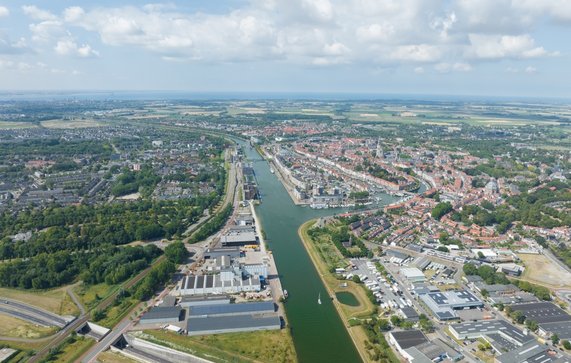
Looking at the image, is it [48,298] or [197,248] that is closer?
[48,298]

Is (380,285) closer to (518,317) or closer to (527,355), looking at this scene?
(518,317)

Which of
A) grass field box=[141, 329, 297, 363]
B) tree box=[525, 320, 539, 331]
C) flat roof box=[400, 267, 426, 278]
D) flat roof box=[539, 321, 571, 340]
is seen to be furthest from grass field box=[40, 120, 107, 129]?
flat roof box=[539, 321, 571, 340]

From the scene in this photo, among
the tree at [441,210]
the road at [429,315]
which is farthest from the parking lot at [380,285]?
the tree at [441,210]

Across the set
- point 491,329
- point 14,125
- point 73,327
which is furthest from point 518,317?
point 14,125

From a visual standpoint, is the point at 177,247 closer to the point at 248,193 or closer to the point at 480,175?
the point at 248,193

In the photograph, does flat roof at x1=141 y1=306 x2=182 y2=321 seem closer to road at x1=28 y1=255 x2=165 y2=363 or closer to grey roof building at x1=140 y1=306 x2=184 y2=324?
grey roof building at x1=140 y1=306 x2=184 y2=324

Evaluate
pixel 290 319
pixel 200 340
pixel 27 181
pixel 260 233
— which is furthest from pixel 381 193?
pixel 27 181

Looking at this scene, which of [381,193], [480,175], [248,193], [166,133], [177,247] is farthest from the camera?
[166,133]

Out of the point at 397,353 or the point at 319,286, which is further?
the point at 319,286
